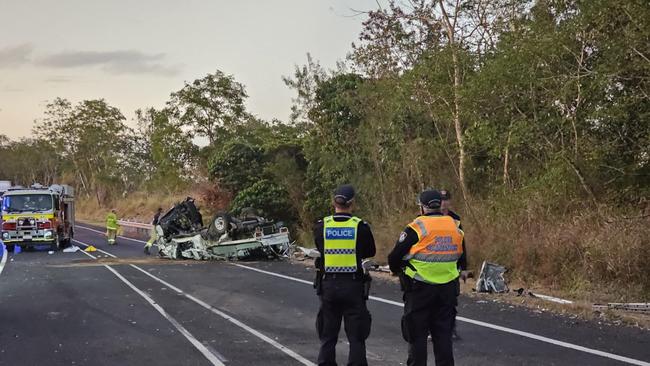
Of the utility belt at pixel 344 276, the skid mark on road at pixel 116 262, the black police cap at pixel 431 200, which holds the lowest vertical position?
the skid mark on road at pixel 116 262

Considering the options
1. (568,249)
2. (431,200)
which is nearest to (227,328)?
(431,200)

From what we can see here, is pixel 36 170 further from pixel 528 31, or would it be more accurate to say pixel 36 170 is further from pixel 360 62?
→ pixel 528 31

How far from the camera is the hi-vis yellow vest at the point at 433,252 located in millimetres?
5727

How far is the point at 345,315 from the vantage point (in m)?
5.78

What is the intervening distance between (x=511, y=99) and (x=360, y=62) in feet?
24.2

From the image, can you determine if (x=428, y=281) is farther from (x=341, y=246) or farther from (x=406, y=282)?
(x=341, y=246)

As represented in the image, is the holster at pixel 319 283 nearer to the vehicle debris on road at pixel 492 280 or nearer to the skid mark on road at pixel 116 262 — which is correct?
the vehicle debris on road at pixel 492 280

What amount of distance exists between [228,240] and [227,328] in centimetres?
1076

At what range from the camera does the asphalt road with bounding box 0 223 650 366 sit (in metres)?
7.21

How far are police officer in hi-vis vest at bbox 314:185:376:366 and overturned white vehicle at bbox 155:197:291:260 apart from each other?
13665 mm

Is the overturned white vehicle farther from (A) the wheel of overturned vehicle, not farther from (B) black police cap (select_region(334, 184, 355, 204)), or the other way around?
(B) black police cap (select_region(334, 184, 355, 204))

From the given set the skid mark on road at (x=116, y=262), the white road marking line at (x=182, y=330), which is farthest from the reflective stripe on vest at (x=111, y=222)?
the white road marking line at (x=182, y=330)

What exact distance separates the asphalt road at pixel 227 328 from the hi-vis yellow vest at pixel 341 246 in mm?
1654

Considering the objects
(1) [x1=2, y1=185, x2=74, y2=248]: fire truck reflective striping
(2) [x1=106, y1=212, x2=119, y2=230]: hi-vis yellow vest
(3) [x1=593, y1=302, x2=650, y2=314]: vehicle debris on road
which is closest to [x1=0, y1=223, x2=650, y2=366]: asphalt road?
(3) [x1=593, y1=302, x2=650, y2=314]: vehicle debris on road
